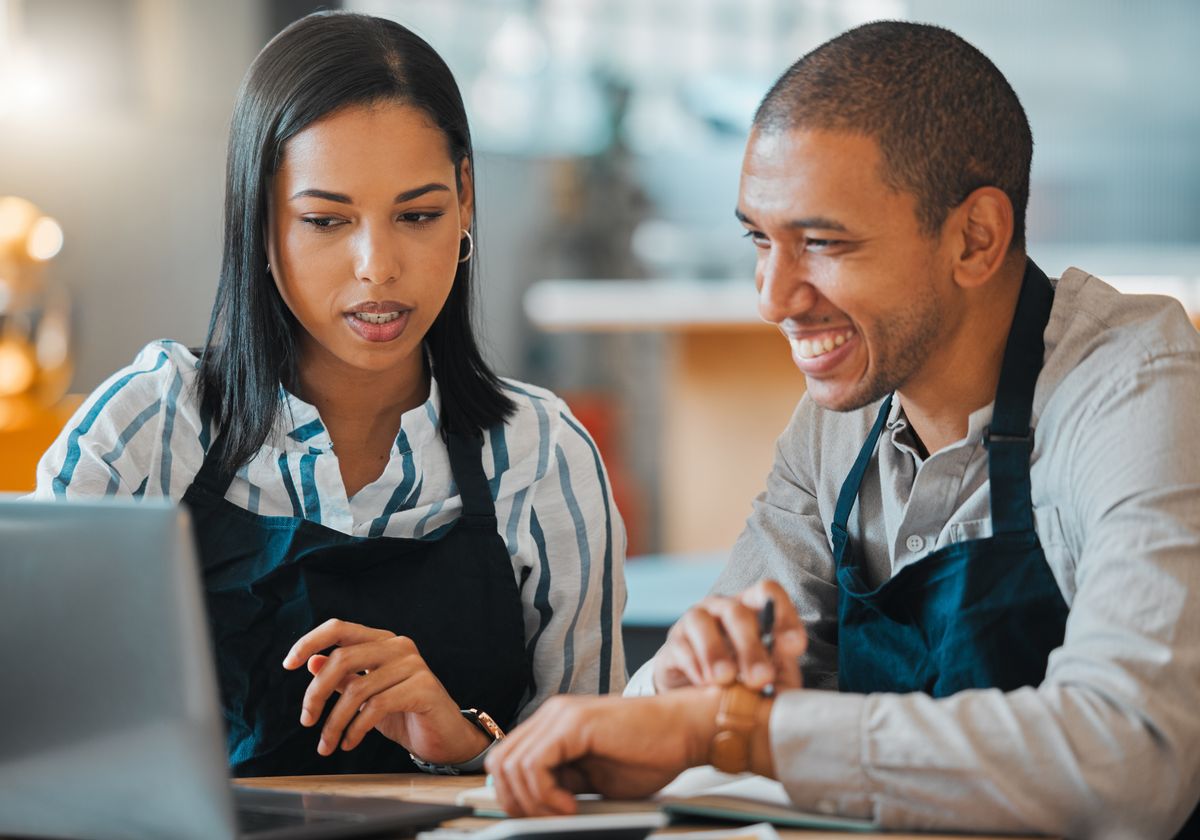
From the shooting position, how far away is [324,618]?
63.0 inches

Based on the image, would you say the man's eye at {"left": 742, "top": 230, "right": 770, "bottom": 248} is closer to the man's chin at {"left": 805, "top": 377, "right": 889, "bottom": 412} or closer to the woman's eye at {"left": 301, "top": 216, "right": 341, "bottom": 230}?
the man's chin at {"left": 805, "top": 377, "right": 889, "bottom": 412}

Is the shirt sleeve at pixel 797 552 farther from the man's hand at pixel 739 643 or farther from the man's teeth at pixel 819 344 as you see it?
the man's hand at pixel 739 643

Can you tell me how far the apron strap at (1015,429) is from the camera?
131 centimetres

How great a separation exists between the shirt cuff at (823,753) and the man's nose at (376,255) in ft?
2.26

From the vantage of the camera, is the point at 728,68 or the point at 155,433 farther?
the point at 728,68

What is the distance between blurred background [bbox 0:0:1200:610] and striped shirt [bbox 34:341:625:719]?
1.49 meters

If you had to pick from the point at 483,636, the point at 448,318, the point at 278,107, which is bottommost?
the point at 483,636

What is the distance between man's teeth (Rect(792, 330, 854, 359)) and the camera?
1361mm

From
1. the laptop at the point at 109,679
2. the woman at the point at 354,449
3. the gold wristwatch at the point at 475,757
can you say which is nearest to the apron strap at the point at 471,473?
the woman at the point at 354,449

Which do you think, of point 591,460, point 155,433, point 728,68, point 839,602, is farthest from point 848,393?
point 728,68

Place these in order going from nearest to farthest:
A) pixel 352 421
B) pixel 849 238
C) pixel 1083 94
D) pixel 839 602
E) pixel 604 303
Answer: pixel 849 238 < pixel 839 602 < pixel 352 421 < pixel 604 303 < pixel 1083 94

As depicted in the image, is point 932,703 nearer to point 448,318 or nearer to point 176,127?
point 448,318

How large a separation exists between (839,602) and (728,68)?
559cm

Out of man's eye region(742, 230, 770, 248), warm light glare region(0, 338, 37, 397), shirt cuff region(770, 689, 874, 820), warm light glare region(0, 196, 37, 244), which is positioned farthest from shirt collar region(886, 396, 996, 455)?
warm light glare region(0, 196, 37, 244)
